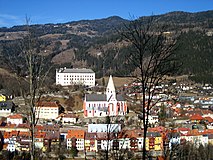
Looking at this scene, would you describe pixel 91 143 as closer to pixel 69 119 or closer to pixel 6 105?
pixel 69 119

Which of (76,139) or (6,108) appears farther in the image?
(6,108)

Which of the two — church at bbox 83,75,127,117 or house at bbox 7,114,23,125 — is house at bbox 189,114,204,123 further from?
house at bbox 7,114,23,125

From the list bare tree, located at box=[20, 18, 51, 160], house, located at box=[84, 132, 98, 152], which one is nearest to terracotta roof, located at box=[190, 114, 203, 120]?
house, located at box=[84, 132, 98, 152]

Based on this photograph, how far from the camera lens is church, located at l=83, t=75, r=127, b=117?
27.3 m

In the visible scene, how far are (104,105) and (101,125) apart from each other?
18.0 ft

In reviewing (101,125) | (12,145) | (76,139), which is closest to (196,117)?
(101,125)

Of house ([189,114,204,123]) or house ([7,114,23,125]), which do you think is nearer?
house ([7,114,23,125])

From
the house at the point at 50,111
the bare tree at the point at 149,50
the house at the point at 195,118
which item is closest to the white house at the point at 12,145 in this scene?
the house at the point at 50,111

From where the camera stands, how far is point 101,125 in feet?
73.7

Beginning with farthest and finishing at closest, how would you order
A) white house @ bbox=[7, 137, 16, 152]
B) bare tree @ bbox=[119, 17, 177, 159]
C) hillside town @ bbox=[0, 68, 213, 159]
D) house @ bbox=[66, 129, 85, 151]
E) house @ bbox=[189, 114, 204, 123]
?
house @ bbox=[189, 114, 204, 123] → house @ bbox=[66, 129, 85, 151] → white house @ bbox=[7, 137, 16, 152] → hillside town @ bbox=[0, 68, 213, 159] → bare tree @ bbox=[119, 17, 177, 159]

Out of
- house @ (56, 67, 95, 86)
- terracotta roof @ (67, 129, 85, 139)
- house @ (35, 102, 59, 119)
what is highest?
house @ (56, 67, 95, 86)

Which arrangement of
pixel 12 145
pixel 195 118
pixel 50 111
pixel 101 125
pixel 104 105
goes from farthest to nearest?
pixel 104 105 < pixel 50 111 < pixel 195 118 < pixel 101 125 < pixel 12 145

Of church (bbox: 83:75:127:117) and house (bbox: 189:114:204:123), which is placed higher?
church (bbox: 83:75:127:117)

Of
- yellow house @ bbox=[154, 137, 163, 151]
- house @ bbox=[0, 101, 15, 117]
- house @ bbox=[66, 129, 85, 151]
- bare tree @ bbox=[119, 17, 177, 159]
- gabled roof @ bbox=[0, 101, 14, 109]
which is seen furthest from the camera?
gabled roof @ bbox=[0, 101, 14, 109]
